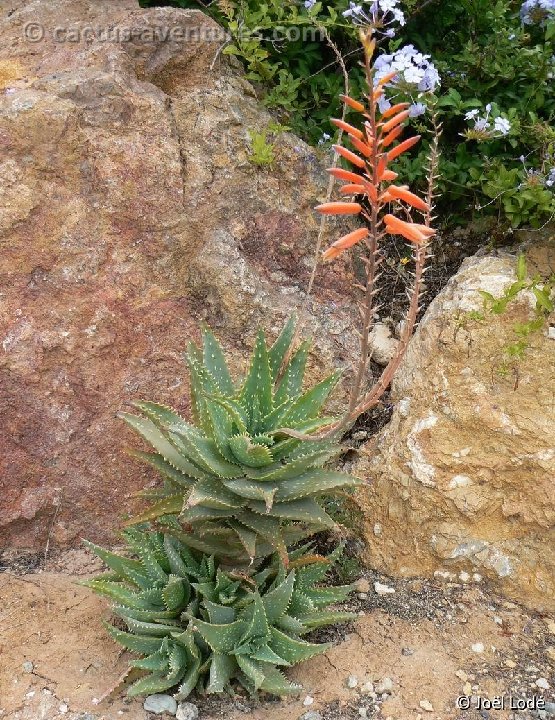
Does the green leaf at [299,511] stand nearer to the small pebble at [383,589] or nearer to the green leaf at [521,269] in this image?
the small pebble at [383,589]

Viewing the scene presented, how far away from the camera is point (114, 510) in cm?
393

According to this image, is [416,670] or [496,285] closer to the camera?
[416,670]

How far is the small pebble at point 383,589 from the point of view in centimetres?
371

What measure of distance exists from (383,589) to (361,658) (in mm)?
406

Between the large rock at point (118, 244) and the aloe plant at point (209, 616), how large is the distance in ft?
2.35

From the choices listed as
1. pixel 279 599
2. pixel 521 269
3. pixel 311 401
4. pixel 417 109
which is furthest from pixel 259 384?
pixel 417 109

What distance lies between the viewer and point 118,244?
13.3ft

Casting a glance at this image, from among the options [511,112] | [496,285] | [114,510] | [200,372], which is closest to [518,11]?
[511,112]

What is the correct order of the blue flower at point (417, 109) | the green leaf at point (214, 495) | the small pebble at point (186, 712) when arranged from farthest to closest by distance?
the blue flower at point (417, 109)
the small pebble at point (186, 712)
the green leaf at point (214, 495)

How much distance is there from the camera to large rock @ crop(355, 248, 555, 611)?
364 centimetres

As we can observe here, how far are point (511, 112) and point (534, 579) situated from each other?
7.69ft

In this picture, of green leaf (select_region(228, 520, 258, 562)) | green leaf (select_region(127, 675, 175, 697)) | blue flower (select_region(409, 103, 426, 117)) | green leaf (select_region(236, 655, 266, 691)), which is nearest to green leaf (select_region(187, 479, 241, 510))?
green leaf (select_region(228, 520, 258, 562))

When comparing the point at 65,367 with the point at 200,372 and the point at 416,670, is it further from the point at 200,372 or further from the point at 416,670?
the point at 416,670

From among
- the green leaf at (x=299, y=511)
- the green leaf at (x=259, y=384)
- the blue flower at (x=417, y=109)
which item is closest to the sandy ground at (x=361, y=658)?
the green leaf at (x=299, y=511)
